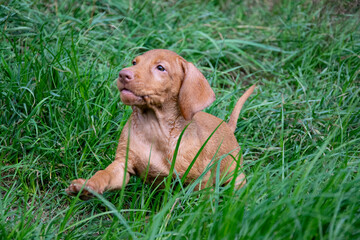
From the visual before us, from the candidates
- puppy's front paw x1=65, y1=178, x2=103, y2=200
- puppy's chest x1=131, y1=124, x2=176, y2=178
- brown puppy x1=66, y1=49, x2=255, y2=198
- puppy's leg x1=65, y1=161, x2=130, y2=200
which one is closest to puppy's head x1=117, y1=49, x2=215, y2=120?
brown puppy x1=66, y1=49, x2=255, y2=198

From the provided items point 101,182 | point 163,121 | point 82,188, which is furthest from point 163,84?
point 82,188

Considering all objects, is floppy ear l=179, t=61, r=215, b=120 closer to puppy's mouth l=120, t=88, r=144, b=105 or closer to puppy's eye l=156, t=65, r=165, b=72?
puppy's eye l=156, t=65, r=165, b=72

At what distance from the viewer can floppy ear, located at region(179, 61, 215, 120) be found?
2902 millimetres

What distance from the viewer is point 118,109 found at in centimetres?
383

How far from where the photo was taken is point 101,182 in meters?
2.62

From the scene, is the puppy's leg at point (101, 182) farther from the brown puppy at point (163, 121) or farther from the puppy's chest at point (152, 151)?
the puppy's chest at point (152, 151)

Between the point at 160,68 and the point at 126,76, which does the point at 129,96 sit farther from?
the point at 160,68

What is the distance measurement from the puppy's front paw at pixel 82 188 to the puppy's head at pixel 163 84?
20.9 inches

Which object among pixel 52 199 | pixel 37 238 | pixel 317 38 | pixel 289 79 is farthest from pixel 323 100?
pixel 37 238

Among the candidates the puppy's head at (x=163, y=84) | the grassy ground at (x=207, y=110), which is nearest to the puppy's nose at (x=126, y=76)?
the puppy's head at (x=163, y=84)

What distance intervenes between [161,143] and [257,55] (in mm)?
2685

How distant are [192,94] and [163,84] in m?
0.19

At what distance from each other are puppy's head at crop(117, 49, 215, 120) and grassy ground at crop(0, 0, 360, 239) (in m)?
0.55

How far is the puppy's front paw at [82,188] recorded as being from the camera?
2441mm
